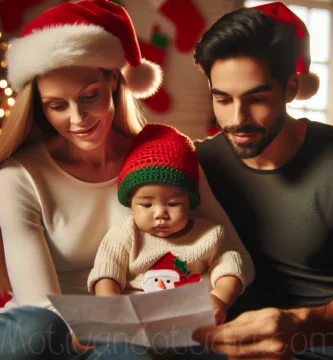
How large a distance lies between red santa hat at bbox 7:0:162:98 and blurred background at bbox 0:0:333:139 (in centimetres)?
25

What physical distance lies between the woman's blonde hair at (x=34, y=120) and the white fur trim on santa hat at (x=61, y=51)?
0.10ft

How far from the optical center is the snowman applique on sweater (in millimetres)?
909

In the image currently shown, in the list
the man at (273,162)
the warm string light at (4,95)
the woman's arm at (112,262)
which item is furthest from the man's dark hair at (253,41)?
the warm string light at (4,95)

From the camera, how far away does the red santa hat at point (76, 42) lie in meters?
0.95

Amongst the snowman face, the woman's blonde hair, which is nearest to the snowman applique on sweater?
the snowman face

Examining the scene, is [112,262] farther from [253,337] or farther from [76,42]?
[76,42]

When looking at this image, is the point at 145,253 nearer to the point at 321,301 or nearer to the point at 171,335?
the point at 171,335

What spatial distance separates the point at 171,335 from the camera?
0.76 m

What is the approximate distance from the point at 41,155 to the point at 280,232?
1.70 ft

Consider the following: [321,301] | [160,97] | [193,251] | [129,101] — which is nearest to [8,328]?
[193,251]

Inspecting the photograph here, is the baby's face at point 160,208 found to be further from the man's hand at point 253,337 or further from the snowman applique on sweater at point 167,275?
the man's hand at point 253,337

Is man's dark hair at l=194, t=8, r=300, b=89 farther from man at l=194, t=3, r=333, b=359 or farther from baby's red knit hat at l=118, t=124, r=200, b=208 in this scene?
baby's red knit hat at l=118, t=124, r=200, b=208

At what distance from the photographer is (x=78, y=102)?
37.4 inches

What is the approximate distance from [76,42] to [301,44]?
1.50ft
